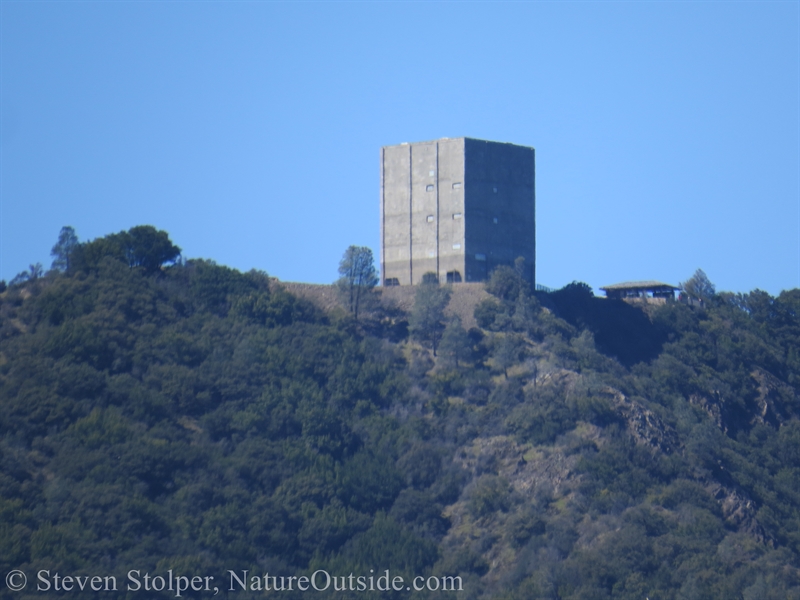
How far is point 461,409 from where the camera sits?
1930 inches

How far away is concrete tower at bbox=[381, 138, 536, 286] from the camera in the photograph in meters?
54.5

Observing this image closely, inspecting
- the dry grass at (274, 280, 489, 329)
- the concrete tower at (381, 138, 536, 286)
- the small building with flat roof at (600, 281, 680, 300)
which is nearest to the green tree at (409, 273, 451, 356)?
the dry grass at (274, 280, 489, 329)

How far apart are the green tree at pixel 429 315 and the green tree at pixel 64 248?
45.6 ft

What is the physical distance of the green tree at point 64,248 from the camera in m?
56.0

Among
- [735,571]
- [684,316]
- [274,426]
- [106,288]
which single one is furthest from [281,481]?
[684,316]

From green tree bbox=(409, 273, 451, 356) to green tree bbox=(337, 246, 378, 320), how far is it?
7.70ft

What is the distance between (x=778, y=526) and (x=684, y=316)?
13.2 metres

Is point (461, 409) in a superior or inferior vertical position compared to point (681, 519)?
superior

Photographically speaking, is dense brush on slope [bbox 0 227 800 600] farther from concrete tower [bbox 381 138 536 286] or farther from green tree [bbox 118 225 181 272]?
concrete tower [bbox 381 138 536 286]

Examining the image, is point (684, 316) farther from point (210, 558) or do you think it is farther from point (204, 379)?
point (210, 558)

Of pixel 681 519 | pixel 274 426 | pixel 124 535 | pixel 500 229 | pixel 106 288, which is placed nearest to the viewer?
pixel 124 535

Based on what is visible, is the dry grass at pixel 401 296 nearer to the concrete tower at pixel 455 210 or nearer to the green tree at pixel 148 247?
the concrete tower at pixel 455 210

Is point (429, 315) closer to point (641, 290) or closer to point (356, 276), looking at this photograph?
point (356, 276)

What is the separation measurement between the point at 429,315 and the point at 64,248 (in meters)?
15.7
